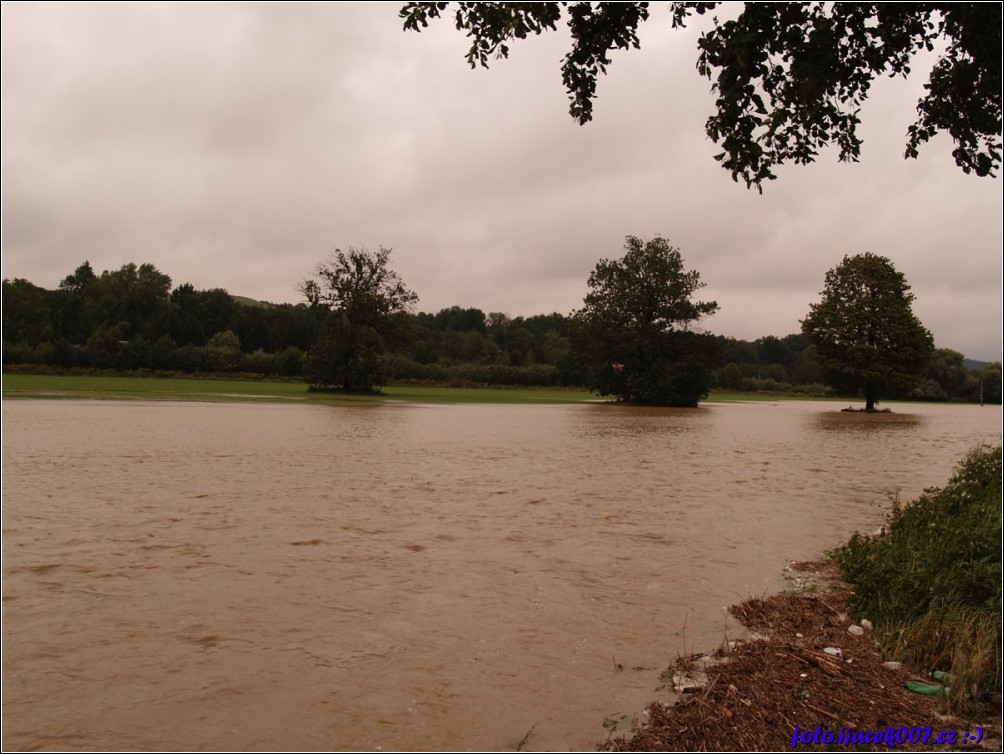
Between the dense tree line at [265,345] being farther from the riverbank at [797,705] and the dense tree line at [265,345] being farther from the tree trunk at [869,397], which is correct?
the riverbank at [797,705]

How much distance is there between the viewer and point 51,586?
21.5 feet

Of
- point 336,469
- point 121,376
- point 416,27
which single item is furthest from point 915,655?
point 121,376

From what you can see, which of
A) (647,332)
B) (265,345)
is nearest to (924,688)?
(647,332)

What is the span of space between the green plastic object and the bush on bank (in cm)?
11

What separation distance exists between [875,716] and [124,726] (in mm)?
4111

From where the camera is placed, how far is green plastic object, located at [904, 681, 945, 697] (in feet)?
13.8

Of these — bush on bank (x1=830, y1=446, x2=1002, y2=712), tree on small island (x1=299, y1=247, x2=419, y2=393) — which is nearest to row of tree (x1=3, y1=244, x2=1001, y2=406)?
tree on small island (x1=299, y1=247, x2=419, y2=393)

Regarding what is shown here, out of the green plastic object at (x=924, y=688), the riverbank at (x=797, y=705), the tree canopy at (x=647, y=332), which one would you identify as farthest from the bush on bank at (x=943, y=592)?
the tree canopy at (x=647, y=332)

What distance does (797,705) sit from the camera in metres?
4.07

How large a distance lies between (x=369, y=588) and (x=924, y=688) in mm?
4460

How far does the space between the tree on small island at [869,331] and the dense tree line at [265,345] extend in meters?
1.81

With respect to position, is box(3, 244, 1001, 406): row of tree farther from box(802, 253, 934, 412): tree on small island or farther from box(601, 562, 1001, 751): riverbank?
box(601, 562, 1001, 751): riverbank

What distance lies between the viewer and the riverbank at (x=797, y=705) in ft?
12.2

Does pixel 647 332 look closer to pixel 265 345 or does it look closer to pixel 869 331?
pixel 869 331
